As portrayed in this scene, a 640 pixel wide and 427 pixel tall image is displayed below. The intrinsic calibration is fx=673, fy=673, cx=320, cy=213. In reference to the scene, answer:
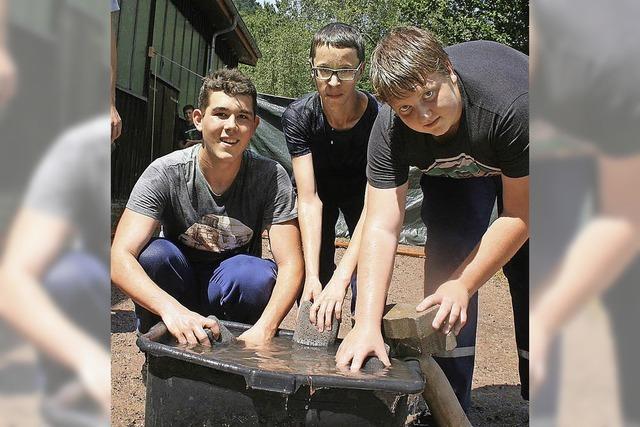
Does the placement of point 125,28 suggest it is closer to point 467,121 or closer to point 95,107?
point 467,121

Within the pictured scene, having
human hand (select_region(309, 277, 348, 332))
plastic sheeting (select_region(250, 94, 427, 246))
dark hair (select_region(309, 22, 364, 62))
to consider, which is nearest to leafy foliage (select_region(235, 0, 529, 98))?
plastic sheeting (select_region(250, 94, 427, 246))

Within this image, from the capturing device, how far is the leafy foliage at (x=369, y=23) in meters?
16.9

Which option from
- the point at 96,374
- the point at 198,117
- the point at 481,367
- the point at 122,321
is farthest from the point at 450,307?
the point at 122,321

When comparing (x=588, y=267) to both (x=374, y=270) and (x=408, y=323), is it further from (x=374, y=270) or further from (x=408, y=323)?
(x=374, y=270)

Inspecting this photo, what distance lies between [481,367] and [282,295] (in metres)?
1.80

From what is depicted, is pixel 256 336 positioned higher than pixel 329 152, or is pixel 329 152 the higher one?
pixel 329 152

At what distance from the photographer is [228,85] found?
253cm

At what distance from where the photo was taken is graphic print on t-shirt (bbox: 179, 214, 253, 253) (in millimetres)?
2594

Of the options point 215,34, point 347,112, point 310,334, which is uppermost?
point 215,34

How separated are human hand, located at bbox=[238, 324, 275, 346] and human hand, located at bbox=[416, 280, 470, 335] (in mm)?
563

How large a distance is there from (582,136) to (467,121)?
1394 millimetres

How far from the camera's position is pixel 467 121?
6.72 feet

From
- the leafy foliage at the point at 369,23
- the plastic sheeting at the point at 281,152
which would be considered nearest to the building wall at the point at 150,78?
the plastic sheeting at the point at 281,152

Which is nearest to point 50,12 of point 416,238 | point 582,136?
point 582,136
